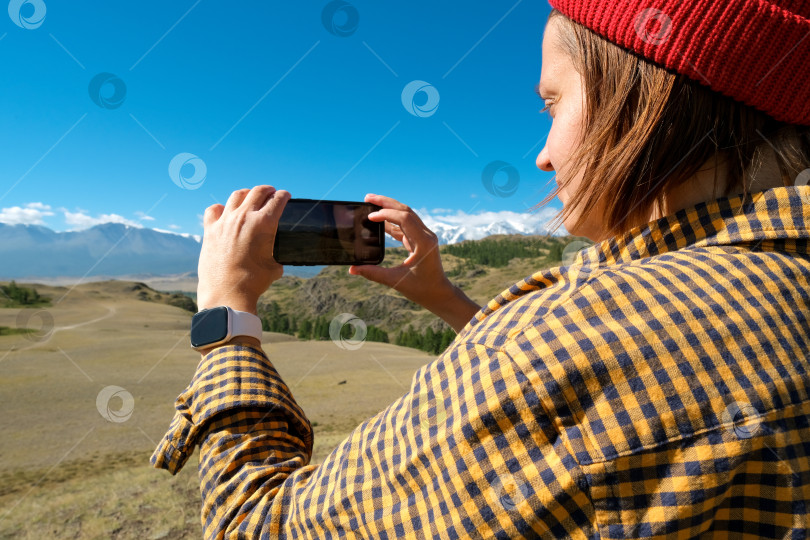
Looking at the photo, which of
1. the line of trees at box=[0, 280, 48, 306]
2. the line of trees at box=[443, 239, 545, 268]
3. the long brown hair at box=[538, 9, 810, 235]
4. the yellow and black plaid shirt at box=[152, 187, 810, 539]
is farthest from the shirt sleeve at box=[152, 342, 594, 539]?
the line of trees at box=[443, 239, 545, 268]

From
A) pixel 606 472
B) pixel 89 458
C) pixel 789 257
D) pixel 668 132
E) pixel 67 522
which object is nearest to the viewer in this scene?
pixel 606 472

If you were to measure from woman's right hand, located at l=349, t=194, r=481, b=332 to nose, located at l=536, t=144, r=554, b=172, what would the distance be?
90 cm

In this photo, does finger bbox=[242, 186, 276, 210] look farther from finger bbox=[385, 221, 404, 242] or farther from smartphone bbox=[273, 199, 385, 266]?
finger bbox=[385, 221, 404, 242]

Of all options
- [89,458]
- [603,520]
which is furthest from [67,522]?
[603,520]

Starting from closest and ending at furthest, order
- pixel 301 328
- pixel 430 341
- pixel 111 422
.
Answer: pixel 111 422 → pixel 430 341 → pixel 301 328

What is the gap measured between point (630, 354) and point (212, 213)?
1.68 m

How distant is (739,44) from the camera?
135 cm

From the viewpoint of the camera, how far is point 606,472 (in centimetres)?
102

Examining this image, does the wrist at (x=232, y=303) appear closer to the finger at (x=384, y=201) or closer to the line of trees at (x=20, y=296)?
the finger at (x=384, y=201)

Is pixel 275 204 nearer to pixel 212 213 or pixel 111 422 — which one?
pixel 212 213

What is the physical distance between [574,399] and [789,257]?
1.96 ft

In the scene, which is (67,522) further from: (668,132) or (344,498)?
(668,132)

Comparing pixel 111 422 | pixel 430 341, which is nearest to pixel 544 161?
pixel 111 422

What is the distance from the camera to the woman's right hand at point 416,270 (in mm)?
2621
